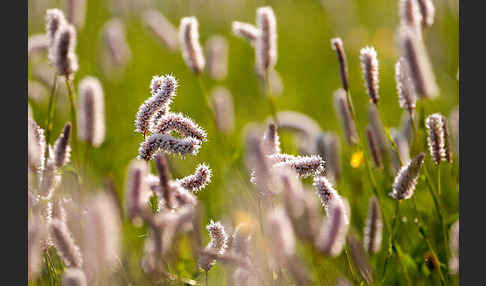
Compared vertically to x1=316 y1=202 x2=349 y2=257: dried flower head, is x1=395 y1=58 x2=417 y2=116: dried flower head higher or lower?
higher

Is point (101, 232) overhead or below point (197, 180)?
below

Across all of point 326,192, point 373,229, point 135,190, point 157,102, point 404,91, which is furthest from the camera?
point 404,91

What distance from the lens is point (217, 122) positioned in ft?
9.59

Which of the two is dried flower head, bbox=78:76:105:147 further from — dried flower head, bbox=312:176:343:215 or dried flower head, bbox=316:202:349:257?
dried flower head, bbox=316:202:349:257

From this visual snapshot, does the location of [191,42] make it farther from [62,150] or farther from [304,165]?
[304,165]

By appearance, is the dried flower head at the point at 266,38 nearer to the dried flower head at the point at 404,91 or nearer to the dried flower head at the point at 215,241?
the dried flower head at the point at 404,91

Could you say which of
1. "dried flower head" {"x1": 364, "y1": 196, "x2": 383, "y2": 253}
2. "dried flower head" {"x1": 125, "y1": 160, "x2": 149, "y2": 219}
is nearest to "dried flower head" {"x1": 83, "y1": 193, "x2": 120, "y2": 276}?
"dried flower head" {"x1": 125, "y1": 160, "x2": 149, "y2": 219}

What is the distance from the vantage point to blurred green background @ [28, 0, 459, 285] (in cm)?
284

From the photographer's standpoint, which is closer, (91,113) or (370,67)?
(91,113)

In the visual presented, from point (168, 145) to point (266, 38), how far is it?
74cm

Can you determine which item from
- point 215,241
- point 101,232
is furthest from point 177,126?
point 101,232

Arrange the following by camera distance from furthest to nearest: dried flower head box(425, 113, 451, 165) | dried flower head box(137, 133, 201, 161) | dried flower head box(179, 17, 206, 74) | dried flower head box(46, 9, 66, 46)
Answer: dried flower head box(179, 17, 206, 74) < dried flower head box(46, 9, 66, 46) < dried flower head box(425, 113, 451, 165) < dried flower head box(137, 133, 201, 161)

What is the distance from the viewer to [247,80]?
17.6ft

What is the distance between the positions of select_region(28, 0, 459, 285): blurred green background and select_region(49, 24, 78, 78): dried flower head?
0.51m
